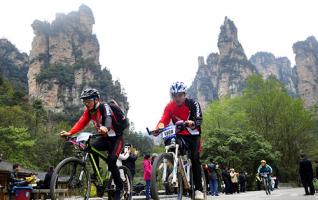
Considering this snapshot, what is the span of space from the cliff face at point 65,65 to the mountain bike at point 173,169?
102947mm

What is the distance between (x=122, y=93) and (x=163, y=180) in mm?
116220

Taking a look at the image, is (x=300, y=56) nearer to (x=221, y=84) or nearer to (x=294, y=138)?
(x=221, y=84)

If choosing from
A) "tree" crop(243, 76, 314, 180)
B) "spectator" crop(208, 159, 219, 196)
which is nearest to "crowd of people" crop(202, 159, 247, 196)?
"spectator" crop(208, 159, 219, 196)

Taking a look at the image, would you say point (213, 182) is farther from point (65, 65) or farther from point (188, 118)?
point (65, 65)

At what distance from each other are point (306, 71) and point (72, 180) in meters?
136

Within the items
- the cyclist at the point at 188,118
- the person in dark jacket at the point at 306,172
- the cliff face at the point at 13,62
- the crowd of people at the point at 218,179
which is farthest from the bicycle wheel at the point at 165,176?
the cliff face at the point at 13,62

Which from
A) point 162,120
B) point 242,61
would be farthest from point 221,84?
point 162,120

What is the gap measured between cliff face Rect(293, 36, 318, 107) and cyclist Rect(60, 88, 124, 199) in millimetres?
126763

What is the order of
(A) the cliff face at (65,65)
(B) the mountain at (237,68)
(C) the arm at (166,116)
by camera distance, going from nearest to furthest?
(C) the arm at (166,116) → (A) the cliff face at (65,65) → (B) the mountain at (237,68)

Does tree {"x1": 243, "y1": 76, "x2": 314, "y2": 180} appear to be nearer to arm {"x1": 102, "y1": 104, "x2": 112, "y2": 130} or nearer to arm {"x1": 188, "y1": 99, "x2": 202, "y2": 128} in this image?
arm {"x1": 188, "y1": 99, "x2": 202, "y2": 128}

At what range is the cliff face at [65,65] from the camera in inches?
4242

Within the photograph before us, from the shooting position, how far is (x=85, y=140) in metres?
5.81

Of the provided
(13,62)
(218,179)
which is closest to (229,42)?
(13,62)

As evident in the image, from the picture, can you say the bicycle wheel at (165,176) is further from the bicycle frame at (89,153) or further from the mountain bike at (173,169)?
the bicycle frame at (89,153)
